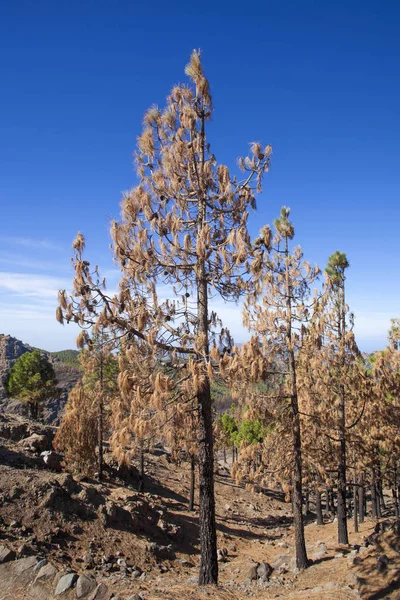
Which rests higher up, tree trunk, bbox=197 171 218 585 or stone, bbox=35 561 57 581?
tree trunk, bbox=197 171 218 585

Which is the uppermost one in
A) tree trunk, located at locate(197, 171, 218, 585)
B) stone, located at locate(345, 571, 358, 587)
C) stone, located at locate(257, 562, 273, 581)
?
tree trunk, located at locate(197, 171, 218, 585)

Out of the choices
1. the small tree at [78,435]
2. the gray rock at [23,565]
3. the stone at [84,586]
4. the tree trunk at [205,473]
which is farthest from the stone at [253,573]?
the small tree at [78,435]

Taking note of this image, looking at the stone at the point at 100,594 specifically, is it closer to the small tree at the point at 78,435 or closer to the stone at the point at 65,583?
the stone at the point at 65,583

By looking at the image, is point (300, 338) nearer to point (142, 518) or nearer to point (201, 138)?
point (201, 138)

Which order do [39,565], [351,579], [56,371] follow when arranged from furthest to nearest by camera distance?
[56,371]
[351,579]
[39,565]

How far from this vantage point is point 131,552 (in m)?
13.4

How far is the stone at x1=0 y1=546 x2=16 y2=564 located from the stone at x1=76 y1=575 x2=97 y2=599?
8.14 feet

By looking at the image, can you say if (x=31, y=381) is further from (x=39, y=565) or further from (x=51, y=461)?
(x=39, y=565)

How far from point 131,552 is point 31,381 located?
26.2 metres

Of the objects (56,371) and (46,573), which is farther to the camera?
(56,371)

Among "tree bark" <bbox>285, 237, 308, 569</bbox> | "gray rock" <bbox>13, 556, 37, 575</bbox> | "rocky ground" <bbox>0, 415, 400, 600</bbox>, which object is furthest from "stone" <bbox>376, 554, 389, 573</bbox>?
"gray rock" <bbox>13, 556, 37, 575</bbox>

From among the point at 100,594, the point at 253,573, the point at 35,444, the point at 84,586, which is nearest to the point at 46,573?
the point at 84,586

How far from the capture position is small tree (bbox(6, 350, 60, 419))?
3591cm

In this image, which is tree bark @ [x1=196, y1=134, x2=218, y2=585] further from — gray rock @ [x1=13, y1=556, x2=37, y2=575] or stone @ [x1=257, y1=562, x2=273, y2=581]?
stone @ [x1=257, y1=562, x2=273, y2=581]
